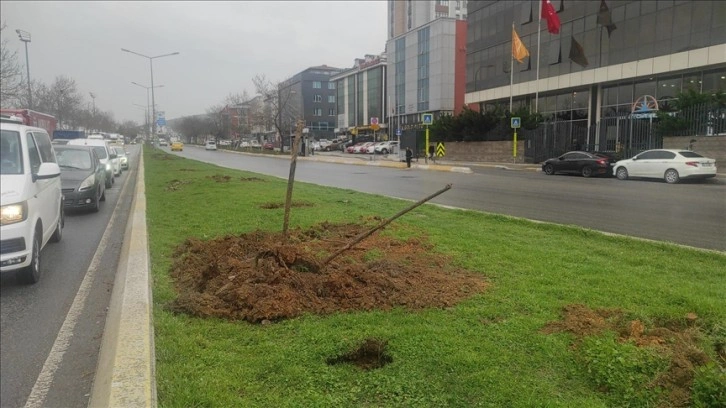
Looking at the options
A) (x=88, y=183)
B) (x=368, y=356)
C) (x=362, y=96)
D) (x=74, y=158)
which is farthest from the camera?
(x=362, y=96)

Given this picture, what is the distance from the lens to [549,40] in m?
43.8

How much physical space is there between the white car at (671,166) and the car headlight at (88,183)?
21112 mm

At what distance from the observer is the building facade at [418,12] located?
10706 cm

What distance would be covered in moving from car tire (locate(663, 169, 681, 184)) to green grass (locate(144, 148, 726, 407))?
656 inches

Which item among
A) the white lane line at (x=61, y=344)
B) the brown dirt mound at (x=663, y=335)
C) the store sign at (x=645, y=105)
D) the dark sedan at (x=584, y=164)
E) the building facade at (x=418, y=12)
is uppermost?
the building facade at (x=418, y=12)

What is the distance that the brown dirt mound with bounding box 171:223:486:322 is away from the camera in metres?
4.44

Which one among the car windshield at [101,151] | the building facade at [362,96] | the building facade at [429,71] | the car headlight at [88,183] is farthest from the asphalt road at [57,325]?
the building facade at [362,96]

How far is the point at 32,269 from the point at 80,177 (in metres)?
6.67

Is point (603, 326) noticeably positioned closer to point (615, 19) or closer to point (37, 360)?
point (37, 360)

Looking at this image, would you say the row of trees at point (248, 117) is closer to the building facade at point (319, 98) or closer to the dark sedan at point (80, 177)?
the building facade at point (319, 98)

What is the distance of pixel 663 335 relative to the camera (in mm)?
3725

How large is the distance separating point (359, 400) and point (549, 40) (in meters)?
46.3

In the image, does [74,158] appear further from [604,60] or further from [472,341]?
[604,60]

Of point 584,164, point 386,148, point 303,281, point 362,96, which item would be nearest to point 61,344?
point 303,281
